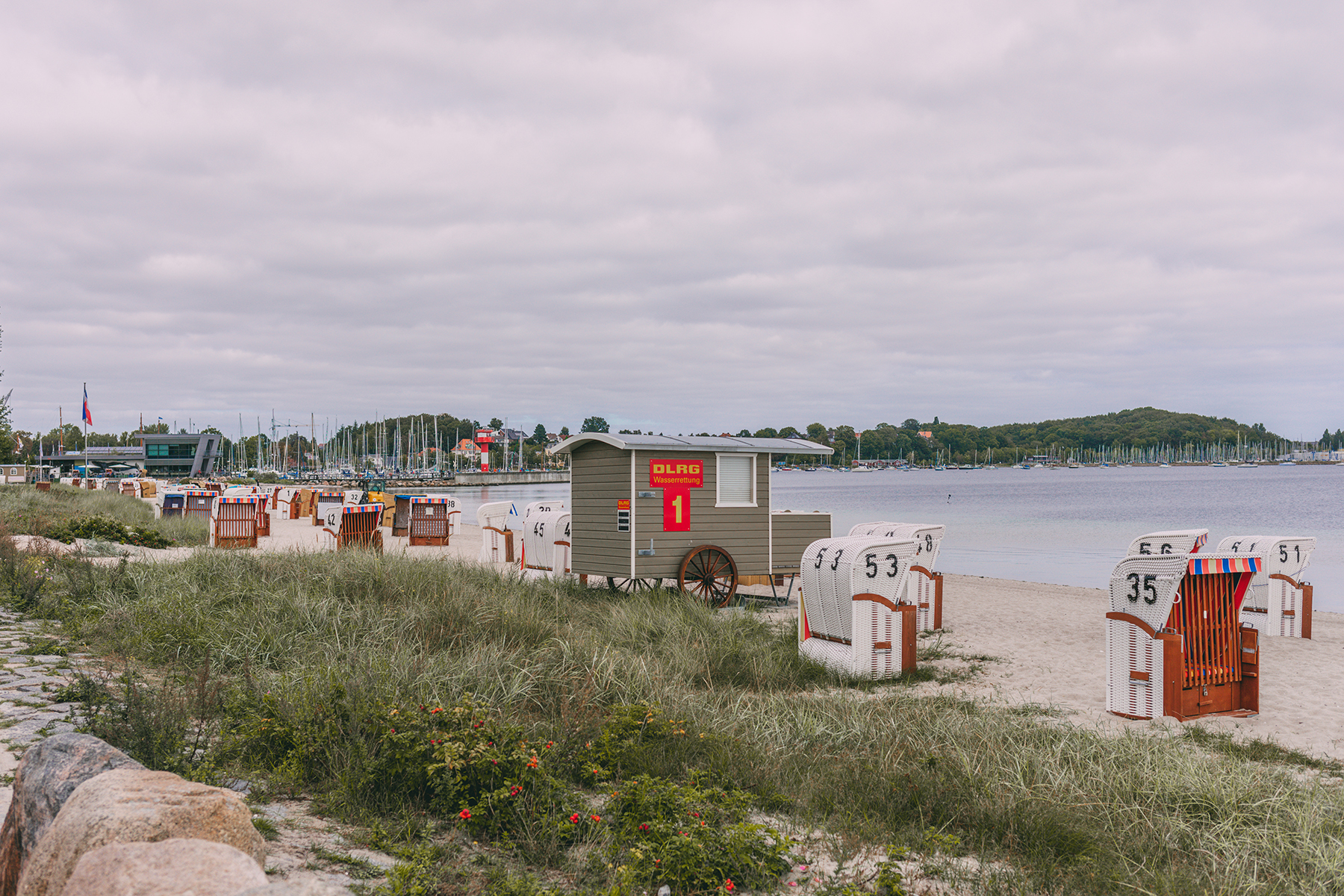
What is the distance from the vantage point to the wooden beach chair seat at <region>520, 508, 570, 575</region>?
610 inches

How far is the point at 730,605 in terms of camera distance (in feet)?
45.0

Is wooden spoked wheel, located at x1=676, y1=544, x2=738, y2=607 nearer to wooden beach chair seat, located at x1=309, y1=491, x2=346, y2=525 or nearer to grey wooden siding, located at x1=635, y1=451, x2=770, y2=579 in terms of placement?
grey wooden siding, located at x1=635, y1=451, x2=770, y2=579

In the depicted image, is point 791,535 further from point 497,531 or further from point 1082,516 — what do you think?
point 1082,516

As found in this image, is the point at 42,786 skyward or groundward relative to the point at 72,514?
skyward

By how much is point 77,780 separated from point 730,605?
36.3ft

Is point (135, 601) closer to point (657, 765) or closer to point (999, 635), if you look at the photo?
point (657, 765)

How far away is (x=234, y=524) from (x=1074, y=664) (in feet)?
59.3

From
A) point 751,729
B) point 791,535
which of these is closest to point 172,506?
point 791,535

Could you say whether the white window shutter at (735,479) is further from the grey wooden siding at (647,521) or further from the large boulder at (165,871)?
the large boulder at (165,871)

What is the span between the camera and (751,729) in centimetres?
A: 588

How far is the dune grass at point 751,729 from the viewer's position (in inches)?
164

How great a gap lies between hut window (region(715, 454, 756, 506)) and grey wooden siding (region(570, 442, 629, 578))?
1.39 m

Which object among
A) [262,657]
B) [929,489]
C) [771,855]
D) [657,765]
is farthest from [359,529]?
[929,489]

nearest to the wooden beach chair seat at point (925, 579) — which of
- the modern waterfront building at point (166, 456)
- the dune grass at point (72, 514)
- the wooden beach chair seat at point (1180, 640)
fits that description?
the wooden beach chair seat at point (1180, 640)
